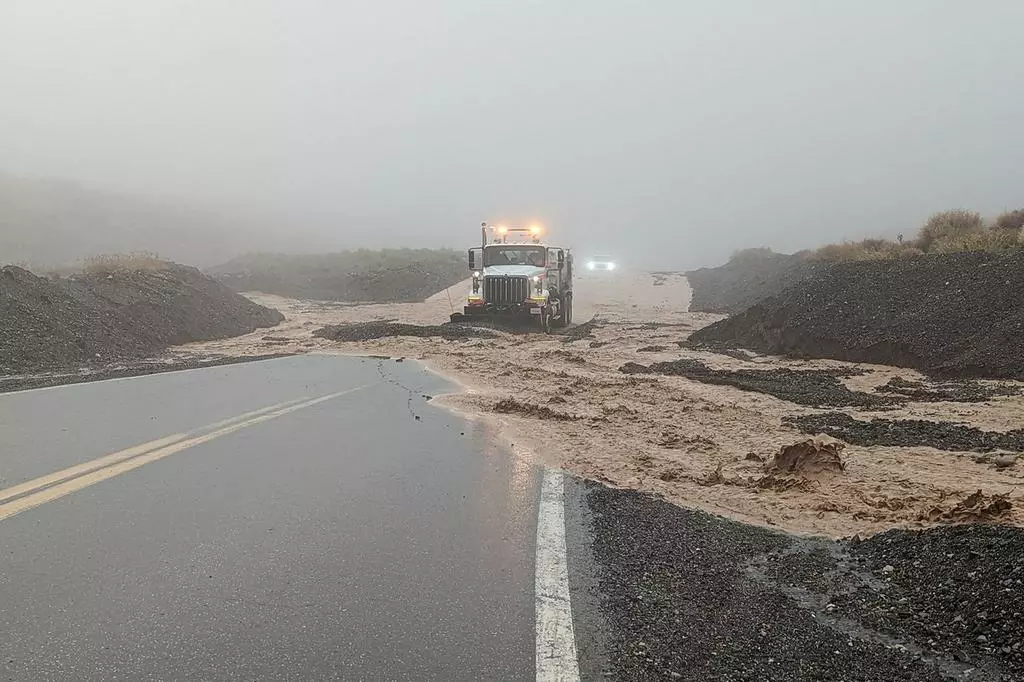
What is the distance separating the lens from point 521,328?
77.5 ft

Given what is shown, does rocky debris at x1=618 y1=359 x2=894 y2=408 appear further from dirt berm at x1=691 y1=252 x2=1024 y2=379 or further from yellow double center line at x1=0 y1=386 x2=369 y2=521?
yellow double center line at x1=0 y1=386 x2=369 y2=521

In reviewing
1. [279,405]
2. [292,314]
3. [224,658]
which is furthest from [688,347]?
[292,314]

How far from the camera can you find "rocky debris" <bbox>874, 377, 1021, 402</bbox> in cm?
1009

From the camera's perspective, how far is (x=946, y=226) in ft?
71.2

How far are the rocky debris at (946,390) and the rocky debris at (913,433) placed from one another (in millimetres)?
1867

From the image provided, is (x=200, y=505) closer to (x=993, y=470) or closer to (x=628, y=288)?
(x=993, y=470)

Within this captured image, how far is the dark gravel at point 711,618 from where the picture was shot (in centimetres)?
302

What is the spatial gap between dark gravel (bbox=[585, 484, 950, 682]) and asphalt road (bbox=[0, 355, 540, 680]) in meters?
0.49

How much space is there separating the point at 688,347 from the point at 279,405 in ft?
39.6

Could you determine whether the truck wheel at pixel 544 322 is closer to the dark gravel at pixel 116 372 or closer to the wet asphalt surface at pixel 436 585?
the dark gravel at pixel 116 372

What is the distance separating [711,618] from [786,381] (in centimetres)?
975

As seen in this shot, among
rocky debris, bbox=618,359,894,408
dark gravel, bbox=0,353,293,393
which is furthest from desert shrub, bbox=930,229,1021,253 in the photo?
dark gravel, bbox=0,353,293,393

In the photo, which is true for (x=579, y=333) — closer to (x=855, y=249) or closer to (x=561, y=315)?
(x=561, y=315)

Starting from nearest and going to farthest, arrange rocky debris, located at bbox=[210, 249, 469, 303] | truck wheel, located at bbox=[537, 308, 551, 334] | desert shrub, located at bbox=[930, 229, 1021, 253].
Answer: desert shrub, located at bbox=[930, 229, 1021, 253] → truck wheel, located at bbox=[537, 308, 551, 334] → rocky debris, located at bbox=[210, 249, 469, 303]
